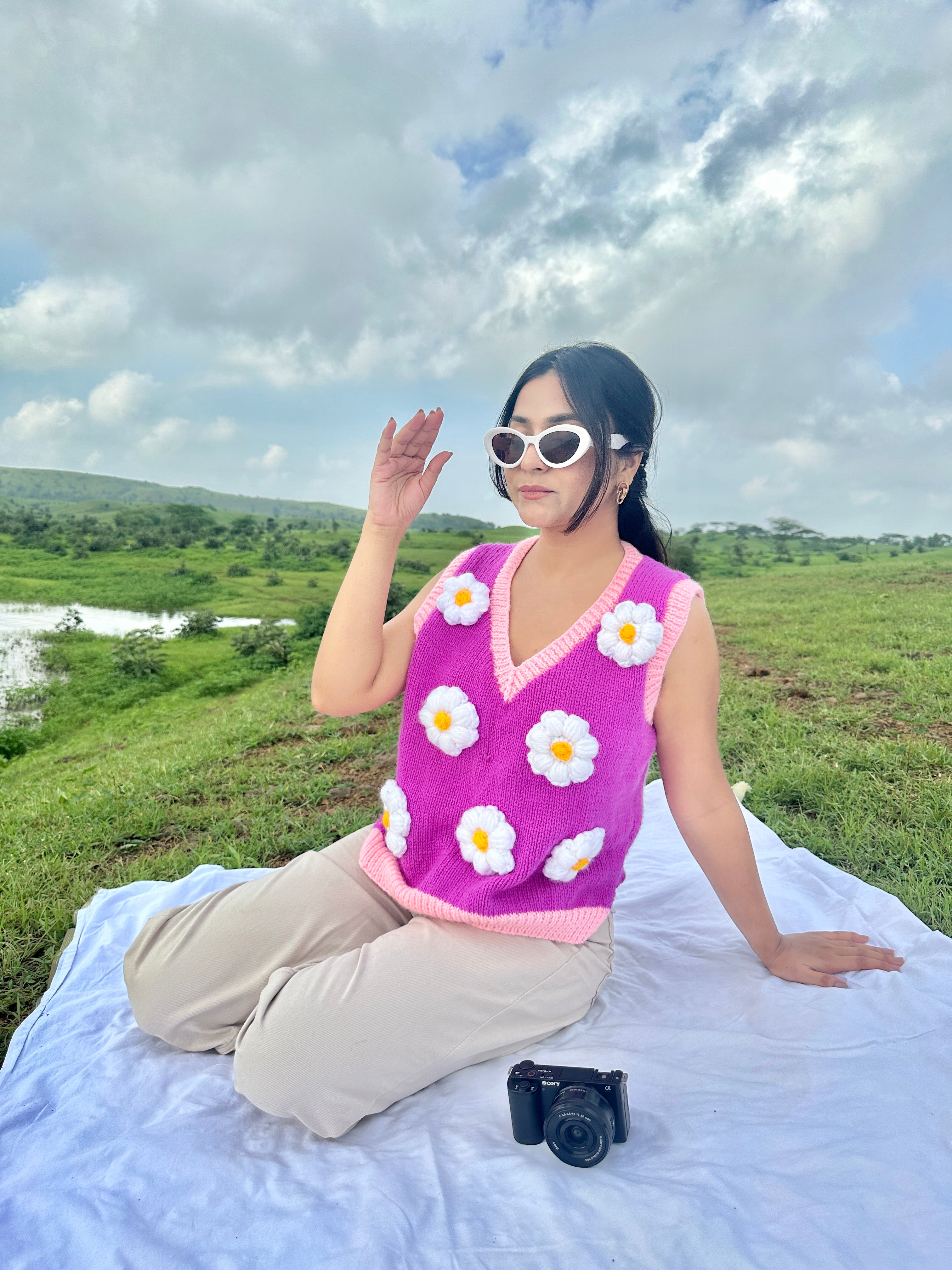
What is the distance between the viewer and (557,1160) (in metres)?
1.44

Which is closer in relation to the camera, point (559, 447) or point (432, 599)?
point (559, 447)

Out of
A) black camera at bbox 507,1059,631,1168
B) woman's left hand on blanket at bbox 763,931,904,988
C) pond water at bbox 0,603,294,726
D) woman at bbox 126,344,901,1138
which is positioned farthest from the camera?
pond water at bbox 0,603,294,726

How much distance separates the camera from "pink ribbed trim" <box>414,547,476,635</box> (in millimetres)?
1795

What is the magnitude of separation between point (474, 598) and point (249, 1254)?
1.29 meters

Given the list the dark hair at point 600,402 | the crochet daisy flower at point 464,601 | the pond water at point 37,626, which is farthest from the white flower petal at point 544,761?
the pond water at point 37,626

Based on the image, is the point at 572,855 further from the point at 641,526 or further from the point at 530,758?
the point at 641,526

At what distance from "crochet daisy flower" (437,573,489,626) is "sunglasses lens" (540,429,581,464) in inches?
13.7

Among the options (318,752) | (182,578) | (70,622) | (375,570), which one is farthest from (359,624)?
(182,578)

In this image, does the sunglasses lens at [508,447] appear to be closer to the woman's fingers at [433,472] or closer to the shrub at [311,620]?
the woman's fingers at [433,472]

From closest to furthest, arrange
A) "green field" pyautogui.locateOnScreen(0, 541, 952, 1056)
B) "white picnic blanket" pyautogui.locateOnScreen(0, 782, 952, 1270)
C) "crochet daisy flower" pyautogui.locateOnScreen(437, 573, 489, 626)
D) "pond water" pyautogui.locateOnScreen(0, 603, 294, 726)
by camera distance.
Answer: "white picnic blanket" pyautogui.locateOnScreen(0, 782, 952, 1270) < "crochet daisy flower" pyautogui.locateOnScreen(437, 573, 489, 626) < "green field" pyautogui.locateOnScreen(0, 541, 952, 1056) < "pond water" pyautogui.locateOnScreen(0, 603, 294, 726)

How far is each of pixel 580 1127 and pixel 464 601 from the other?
1.07 meters

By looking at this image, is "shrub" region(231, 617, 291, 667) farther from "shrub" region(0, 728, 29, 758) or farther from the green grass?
"shrub" region(0, 728, 29, 758)

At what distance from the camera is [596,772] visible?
159cm

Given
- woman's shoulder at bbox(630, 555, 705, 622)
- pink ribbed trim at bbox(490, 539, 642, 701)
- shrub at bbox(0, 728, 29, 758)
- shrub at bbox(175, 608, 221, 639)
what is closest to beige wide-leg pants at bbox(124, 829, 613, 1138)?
pink ribbed trim at bbox(490, 539, 642, 701)
